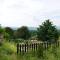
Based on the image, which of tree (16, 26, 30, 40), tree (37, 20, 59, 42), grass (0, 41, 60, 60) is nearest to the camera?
grass (0, 41, 60, 60)

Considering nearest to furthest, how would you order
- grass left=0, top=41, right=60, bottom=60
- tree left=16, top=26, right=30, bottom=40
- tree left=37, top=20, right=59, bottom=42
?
1. grass left=0, top=41, right=60, bottom=60
2. tree left=37, top=20, right=59, bottom=42
3. tree left=16, top=26, right=30, bottom=40

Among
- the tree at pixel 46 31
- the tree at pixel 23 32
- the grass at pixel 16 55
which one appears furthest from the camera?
the tree at pixel 23 32

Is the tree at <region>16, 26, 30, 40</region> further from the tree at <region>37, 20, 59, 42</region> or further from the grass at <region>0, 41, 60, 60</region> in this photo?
the grass at <region>0, 41, 60, 60</region>

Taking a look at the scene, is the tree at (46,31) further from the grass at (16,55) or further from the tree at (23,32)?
the grass at (16,55)

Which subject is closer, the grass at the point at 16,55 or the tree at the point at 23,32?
the grass at the point at 16,55

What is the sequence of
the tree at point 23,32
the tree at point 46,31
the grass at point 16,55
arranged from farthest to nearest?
1. the tree at point 23,32
2. the tree at point 46,31
3. the grass at point 16,55

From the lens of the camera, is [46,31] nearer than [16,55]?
No

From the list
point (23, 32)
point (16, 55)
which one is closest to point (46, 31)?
point (23, 32)

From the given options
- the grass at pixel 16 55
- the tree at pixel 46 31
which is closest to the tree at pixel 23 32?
the tree at pixel 46 31

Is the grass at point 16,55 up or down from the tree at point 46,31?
down

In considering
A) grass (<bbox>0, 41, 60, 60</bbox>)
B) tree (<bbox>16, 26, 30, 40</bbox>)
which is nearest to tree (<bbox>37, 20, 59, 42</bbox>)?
tree (<bbox>16, 26, 30, 40</bbox>)

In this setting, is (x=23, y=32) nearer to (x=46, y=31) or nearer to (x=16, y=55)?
(x=46, y=31)

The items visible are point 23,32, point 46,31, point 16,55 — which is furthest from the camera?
point 23,32

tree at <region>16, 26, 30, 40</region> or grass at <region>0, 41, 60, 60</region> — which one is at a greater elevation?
→ tree at <region>16, 26, 30, 40</region>
